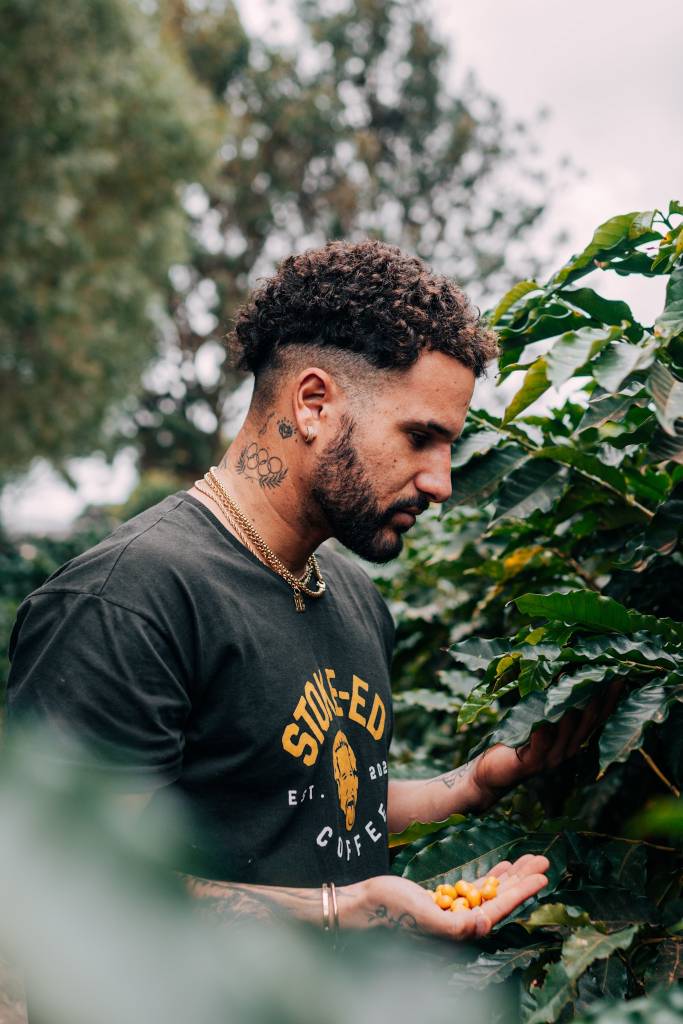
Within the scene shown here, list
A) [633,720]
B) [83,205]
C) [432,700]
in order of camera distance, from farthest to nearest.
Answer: [83,205]
[432,700]
[633,720]

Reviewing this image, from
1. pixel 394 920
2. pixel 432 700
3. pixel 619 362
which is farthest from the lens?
pixel 432 700

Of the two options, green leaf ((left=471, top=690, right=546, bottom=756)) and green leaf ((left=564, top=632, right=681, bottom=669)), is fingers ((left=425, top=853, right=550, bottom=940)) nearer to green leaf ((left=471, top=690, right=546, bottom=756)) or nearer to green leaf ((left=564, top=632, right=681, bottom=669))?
green leaf ((left=471, top=690, right=546, bottom=756))

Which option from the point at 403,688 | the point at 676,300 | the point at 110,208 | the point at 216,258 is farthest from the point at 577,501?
the point at 216,258

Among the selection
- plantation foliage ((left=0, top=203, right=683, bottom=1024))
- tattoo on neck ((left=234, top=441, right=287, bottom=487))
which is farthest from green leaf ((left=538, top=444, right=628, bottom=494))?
tattoo on neck ((left=234, top=441, right=287, bottom=487))

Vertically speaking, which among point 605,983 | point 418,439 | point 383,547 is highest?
point 418,439

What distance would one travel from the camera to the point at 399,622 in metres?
3.07

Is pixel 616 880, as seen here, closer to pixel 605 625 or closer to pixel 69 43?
pixel 605 625

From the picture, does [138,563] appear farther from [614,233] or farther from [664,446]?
[614,233]

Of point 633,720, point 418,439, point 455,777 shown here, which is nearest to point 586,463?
point 418,439

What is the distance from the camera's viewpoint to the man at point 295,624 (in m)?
1.56

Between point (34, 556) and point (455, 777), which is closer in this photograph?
point (455, 777)

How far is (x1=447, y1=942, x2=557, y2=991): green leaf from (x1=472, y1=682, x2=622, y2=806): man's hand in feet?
1.23

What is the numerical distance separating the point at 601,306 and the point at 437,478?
458 millimetres

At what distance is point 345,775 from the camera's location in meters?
1.92
